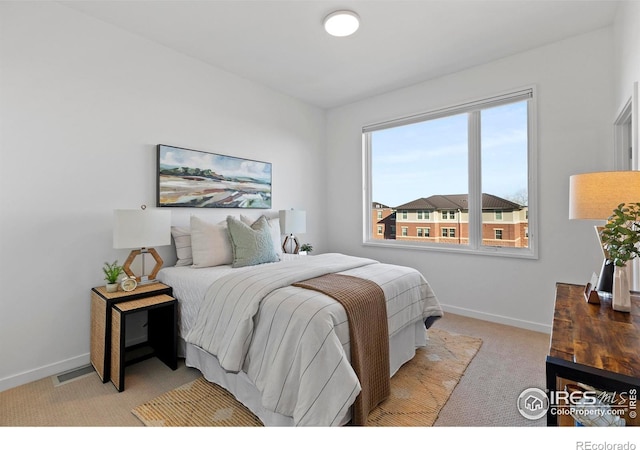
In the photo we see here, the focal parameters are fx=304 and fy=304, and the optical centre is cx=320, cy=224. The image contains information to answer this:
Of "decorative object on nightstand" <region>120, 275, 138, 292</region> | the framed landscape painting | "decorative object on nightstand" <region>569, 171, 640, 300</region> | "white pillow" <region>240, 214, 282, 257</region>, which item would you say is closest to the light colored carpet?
"decorative object on nightstand" <region>120, 275, 138, 292</region>

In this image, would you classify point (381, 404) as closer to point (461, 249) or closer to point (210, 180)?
point (461, 249)

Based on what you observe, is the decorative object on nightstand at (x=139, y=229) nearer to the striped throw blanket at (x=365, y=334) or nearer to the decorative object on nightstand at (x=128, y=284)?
the decorative object on nightstand at (x=128, y=284)

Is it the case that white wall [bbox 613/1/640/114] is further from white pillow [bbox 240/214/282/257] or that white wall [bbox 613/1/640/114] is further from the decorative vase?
white pillow [bbox 240/214/282/257]

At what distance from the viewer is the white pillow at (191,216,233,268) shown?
2.62 meters

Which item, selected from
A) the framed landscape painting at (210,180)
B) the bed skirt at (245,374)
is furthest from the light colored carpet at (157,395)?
the framed landscape painting at (210,180)

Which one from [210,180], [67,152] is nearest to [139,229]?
[67,152]

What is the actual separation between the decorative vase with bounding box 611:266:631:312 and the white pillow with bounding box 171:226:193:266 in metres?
2.85

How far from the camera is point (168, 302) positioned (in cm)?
218

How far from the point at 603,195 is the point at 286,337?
1.63 meters

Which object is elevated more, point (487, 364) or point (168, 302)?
point (168, 302)

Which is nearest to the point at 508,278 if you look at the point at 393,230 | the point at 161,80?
the point at 393,230
